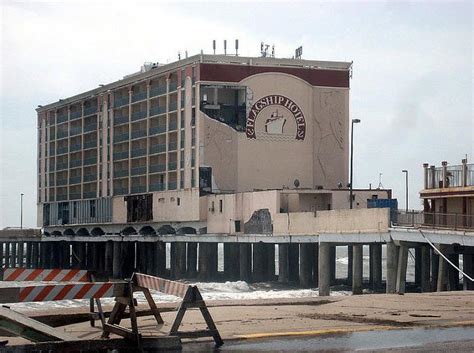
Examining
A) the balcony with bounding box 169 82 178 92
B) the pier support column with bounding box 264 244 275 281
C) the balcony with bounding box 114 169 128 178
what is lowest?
the pier support column with bounding box 264 244 275 281

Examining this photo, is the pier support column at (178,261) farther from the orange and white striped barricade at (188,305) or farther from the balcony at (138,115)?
the orange and white striped barricade at (188,305)

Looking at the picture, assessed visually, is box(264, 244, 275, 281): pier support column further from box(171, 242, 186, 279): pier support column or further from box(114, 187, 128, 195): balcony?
box(114, 187, 128, 195): balcony

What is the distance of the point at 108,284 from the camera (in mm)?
16047

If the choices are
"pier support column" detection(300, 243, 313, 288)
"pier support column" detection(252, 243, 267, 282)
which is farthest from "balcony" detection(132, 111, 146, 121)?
"pier support column" detection(300, 243, 313, 288)

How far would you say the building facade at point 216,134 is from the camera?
73000 mm

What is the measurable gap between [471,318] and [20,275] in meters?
8.98

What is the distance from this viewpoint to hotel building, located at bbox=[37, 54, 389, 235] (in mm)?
72375

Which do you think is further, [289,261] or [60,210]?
[60,210]

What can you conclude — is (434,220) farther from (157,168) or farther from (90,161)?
(90,161)

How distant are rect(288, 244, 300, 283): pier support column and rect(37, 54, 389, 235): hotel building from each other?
4.39m

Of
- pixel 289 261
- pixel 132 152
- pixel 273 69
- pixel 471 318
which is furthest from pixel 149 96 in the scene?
pixel 471 318

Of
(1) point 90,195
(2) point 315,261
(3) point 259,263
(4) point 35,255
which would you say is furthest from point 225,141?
(4) point 35,255

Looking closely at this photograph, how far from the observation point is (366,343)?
53.5 feet

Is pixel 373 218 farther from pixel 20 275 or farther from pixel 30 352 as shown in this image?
pixel 30 352
